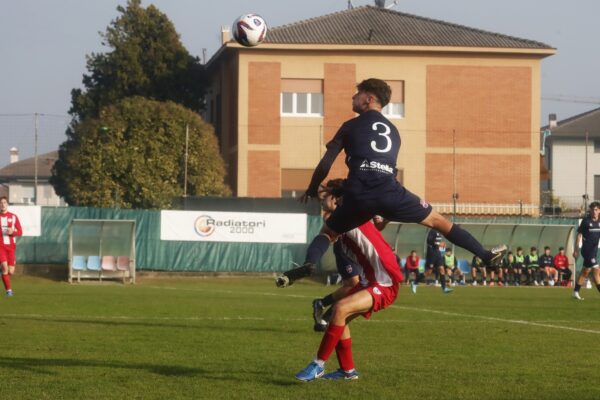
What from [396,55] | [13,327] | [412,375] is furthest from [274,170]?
[412,375]

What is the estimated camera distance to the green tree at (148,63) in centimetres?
5750

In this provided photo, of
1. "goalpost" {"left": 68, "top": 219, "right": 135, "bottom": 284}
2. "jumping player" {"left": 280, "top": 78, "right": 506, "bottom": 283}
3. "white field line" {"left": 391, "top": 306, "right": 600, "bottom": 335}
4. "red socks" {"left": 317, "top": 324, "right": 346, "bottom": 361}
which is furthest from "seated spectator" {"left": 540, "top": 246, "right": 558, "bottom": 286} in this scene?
"red socks" {"left": 317, "top": 324, "right": 346, "bottom": 361}

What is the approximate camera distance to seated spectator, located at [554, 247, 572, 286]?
3981 centimetres

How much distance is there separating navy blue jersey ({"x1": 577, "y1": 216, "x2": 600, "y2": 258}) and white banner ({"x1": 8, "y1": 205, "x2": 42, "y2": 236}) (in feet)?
63.3

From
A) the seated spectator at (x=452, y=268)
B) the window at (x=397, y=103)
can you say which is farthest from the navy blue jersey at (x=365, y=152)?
the window at (x=397, y=103)

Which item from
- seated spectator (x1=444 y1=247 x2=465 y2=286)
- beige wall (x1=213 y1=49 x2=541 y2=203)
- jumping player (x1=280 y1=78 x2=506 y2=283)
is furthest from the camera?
beige wall (x1=213 y1=49 x2=541 y2=203)

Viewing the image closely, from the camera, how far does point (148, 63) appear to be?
5794cm

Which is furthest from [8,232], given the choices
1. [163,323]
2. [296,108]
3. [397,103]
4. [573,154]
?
[573,154]

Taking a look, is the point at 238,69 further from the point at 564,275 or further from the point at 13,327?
the point at 13,327

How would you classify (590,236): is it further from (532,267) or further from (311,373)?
(311,373)

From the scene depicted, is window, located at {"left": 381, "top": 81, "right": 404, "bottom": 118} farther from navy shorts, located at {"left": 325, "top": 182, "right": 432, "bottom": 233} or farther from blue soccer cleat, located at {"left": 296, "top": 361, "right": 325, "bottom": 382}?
blue soccer cleat, located at {"left": 296, "top": 361, "right": 325, "bottom": 382}

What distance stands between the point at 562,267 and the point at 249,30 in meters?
22.7

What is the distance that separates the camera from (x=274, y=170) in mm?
49094

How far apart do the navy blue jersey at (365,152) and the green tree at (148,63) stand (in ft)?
161
